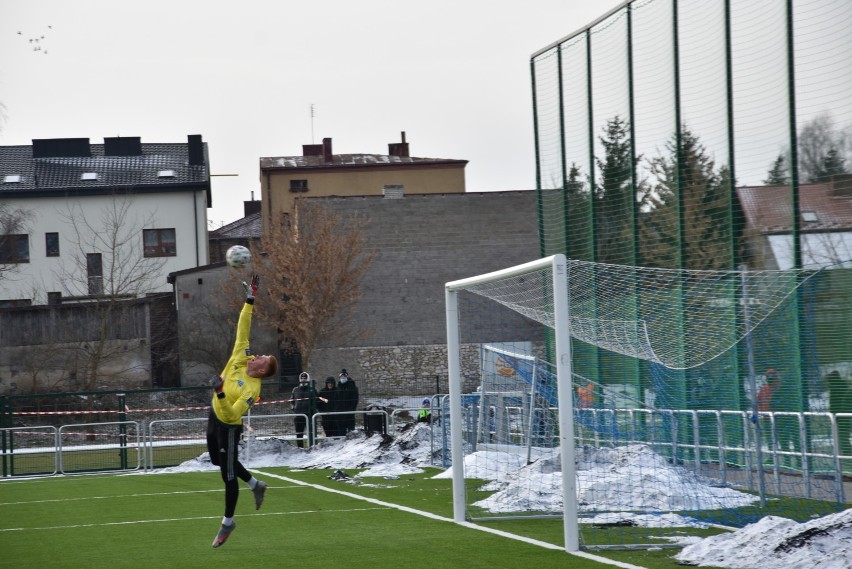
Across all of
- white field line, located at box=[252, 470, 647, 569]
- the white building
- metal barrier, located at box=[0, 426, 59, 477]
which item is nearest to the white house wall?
the white building

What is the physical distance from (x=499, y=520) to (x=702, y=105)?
8507 mm

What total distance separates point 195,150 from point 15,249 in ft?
35.5

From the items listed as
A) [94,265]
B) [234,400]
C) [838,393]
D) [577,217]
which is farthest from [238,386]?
[94,265]

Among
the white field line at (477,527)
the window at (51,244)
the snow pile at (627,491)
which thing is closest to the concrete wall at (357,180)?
the window at (51,244)

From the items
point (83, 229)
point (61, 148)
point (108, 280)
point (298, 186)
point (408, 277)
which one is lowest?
point (408, 277)

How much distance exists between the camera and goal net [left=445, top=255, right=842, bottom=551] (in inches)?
453

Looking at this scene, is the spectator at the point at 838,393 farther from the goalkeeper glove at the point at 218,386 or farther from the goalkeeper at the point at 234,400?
the goalkeeper glove at the point at 218,386

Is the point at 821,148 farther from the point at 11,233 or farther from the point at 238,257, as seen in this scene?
the point at 11,233

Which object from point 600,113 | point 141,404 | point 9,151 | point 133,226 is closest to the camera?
point 600,113

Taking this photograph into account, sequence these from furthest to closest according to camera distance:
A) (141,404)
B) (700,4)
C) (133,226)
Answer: (133,226)
(141,404)
(700,4)

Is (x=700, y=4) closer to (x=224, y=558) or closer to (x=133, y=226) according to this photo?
(x=224, y=558)

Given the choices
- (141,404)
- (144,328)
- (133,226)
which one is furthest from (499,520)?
(133,226)

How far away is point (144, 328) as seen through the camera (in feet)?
155

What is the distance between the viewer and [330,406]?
81.6 feet
